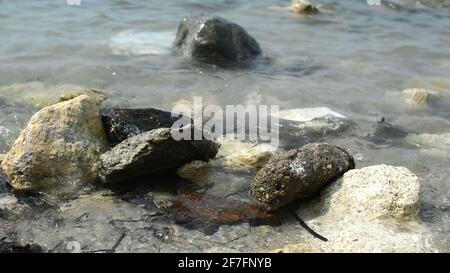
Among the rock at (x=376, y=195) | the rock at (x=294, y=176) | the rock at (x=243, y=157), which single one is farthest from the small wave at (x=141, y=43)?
the rock at (x=376, y=195)

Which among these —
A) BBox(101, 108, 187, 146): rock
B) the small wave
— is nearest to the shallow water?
the small wave

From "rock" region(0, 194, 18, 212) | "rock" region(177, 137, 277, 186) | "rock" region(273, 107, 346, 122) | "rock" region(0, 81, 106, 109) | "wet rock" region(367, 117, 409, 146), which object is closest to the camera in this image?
"rock" region(0, 194, 18, 212)

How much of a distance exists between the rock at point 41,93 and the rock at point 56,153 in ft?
6.59

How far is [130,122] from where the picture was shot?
481 centimetres

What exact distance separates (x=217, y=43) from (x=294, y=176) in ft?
17.7

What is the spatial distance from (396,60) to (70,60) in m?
5.28

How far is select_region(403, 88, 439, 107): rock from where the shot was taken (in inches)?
270

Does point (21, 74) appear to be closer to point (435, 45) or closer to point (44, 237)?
point (44, 237)

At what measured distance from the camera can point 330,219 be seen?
12.7 ft

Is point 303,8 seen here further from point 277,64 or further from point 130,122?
point 130,122

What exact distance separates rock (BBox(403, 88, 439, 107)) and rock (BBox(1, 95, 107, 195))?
4131 mm

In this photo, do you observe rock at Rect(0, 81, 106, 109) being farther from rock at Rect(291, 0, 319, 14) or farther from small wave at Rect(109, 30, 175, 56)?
rock at Rect(291, 0, 319, 14)

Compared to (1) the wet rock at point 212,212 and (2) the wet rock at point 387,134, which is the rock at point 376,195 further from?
(2) the wet rock at point 387,134

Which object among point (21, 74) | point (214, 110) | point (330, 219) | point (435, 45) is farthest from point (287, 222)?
point (435, 45)
